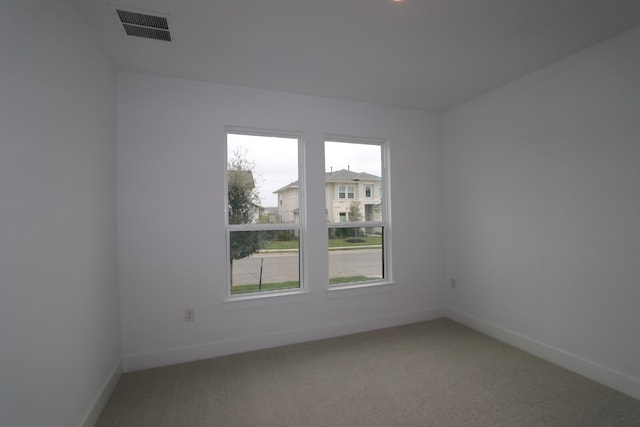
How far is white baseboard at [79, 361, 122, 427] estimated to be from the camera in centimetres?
192

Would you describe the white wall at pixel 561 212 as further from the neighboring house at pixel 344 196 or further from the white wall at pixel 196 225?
the white wall at pixel 196 225

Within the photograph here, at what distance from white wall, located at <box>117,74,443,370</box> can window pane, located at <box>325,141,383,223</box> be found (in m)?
0.19

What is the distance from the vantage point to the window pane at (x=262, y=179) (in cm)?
316

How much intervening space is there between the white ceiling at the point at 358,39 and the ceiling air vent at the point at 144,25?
5 centimetres

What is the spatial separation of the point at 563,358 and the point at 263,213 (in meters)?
3.15

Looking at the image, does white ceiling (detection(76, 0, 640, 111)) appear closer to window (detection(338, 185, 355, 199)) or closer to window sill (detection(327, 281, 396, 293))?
window (detection(338, 185, 355, 199))

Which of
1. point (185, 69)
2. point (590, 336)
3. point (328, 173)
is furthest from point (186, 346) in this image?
point (590, 336)

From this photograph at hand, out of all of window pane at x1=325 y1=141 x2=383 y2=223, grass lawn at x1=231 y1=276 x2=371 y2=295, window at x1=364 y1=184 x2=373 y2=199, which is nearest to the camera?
grass lawn at x1=231 y1=276 x2=371 y2=295

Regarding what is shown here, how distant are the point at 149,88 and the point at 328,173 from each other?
1.97 meters

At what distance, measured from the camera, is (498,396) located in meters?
2.27

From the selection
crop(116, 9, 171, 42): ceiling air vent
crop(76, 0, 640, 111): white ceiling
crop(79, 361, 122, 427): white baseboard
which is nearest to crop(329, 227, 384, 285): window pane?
crop(76, 0, 640, 111): white ceiling

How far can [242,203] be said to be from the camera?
3.19m

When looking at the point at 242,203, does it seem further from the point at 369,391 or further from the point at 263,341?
the point at 369,391

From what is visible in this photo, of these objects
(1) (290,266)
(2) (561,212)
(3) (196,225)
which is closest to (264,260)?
(1) (290,266)
